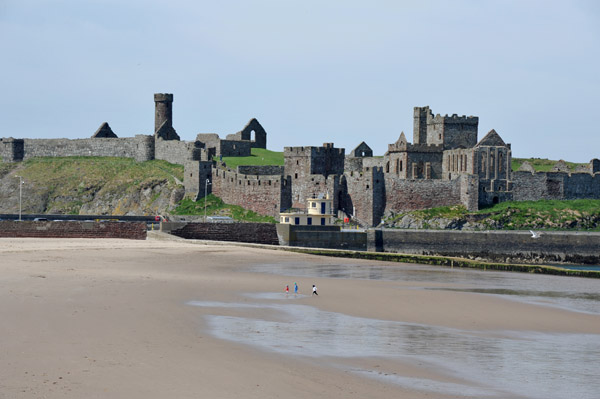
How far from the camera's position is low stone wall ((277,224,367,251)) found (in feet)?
189

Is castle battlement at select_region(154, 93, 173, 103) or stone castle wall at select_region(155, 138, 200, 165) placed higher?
castle battlement at select_region(154, 93, 173, 103)

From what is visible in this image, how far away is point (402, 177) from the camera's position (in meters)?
65.1

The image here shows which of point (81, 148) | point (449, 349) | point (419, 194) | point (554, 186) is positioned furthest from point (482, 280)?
point (81, 148)

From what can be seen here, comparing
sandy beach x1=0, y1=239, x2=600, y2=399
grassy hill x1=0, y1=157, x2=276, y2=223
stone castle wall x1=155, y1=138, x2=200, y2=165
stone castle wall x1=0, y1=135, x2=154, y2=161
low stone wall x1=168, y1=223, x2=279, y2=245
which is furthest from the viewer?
stone castle wall x1=0, y1=135, x2=154, y2=161

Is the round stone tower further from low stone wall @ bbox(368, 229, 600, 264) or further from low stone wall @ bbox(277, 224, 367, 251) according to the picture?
low stone wall @ bbox(368, 229, 600, 264)

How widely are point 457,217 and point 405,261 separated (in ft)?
46.4

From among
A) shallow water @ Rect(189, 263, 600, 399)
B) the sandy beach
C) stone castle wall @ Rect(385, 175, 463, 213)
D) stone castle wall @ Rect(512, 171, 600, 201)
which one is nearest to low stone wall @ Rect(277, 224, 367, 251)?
stone castle wall @ Rect(385, 175, 463, 213)

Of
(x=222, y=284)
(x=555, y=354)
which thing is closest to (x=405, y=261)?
(x=222, y=284)

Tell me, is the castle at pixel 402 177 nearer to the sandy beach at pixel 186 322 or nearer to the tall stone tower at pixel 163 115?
the tall stone tower at pixel 163 115

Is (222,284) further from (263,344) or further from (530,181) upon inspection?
(530,181)

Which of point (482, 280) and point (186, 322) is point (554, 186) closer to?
point (482, 280)

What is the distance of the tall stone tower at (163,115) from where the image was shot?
85.7 meters

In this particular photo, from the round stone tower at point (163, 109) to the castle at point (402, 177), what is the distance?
7.77 metres

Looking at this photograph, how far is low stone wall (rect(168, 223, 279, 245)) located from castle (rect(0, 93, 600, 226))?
8.19 m
